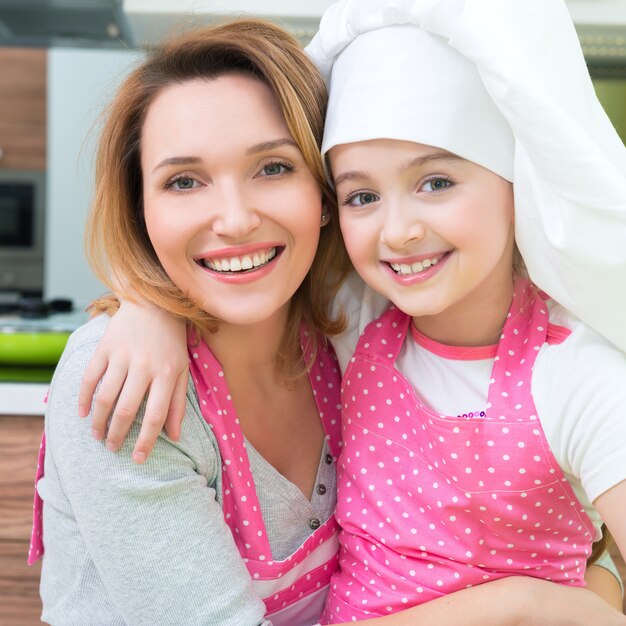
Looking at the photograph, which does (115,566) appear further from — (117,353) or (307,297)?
(307,297)

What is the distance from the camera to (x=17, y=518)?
65.5 inches

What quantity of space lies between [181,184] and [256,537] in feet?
1.52

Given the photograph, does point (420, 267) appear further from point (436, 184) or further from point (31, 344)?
point (31, 344)

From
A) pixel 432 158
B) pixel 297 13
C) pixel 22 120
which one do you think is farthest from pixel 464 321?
pixel 22 120

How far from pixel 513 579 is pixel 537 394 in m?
0.22

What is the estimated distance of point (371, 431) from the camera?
102 cm

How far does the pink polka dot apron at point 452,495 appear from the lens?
0.89 m

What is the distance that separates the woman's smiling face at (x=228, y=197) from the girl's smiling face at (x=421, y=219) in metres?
0.08

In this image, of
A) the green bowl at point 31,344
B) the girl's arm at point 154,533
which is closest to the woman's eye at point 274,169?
the girl's arm at point 154,533

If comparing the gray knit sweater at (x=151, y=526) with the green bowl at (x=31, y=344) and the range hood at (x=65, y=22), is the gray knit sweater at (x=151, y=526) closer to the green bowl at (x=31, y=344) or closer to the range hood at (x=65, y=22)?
the green bowl at (x=31, y=344)

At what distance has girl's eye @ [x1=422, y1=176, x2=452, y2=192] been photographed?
2.91ft

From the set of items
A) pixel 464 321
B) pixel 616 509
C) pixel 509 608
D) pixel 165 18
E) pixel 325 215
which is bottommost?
pixel 509 608

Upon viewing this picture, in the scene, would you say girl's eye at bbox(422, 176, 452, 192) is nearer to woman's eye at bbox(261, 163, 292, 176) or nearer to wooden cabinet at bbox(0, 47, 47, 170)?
woman's eye at bbox(261, 163, 292, 176)

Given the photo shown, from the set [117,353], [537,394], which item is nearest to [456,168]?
[537,394]
